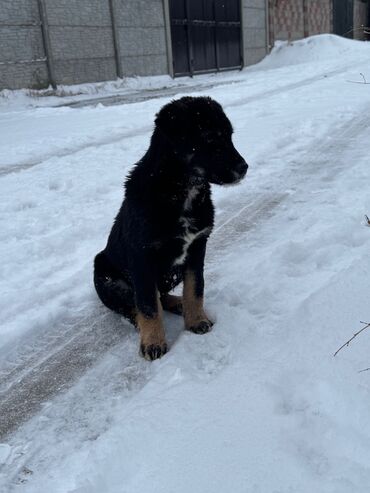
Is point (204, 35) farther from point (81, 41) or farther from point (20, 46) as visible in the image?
point (20, 46)

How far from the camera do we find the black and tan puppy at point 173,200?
2.68m

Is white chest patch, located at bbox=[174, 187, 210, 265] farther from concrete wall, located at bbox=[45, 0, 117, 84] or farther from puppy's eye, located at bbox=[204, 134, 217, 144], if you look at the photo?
concrete wall, located at bbox=[45, 0, 117, 84]

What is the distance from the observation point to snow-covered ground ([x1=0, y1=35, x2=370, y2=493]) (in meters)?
1.92

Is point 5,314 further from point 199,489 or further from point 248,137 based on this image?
point 248,137

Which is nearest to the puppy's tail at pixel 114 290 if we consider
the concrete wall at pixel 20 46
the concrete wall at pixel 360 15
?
the concrete wall at pixel 20 46

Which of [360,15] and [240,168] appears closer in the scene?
[240,168]

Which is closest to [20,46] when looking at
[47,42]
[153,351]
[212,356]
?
[47,42]

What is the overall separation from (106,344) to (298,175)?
369 centimetres

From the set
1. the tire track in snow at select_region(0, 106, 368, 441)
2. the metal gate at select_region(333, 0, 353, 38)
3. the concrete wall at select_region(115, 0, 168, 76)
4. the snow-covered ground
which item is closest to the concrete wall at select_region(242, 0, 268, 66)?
the concrete wall at select_region(115, 0, 168, 76)

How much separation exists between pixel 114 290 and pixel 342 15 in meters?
37.4

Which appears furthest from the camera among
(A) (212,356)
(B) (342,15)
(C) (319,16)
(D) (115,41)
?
(B) (342,15)

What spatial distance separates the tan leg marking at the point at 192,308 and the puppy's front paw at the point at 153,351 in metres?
0.26

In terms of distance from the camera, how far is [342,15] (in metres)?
34.4

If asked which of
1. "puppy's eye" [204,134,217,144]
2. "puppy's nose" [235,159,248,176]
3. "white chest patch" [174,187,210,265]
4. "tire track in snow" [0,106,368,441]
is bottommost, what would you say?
"tire track in snow" [0,106,368,441]
